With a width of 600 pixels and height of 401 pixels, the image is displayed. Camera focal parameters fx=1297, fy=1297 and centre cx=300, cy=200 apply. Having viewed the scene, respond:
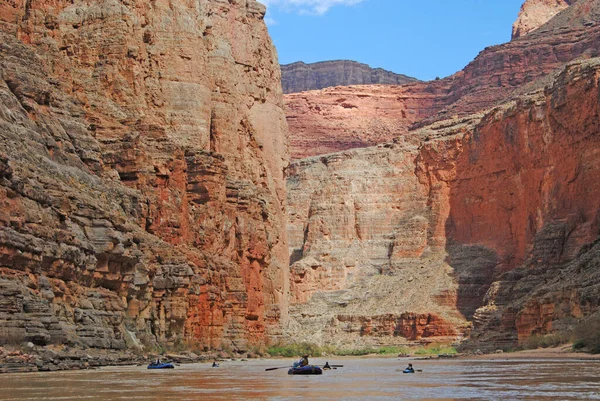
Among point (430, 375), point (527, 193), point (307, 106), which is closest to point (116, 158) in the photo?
point (430, 375)

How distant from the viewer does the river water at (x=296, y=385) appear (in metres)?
34.4

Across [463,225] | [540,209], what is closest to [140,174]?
[540,209]

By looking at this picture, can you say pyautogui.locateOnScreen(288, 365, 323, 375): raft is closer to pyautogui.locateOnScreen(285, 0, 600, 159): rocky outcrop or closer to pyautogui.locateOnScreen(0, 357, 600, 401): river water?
pyautogui.locateOnScreen(0, 357, 600, 401): river water

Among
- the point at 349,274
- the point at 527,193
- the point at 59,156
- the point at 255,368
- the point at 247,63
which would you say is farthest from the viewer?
the point at 349,274

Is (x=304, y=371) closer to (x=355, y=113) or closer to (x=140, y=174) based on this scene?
(x=140, y=174)

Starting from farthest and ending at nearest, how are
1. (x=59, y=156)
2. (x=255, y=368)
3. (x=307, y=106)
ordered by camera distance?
(x=307, y=106) → (x=255, y=368) → (x=59, y=156)

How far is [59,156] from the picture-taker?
54250 millimetres

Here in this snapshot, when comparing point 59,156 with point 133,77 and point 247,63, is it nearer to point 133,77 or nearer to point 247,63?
point 133,77

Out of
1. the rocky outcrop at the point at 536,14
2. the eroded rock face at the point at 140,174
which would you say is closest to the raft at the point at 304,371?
the eroded rock face at the point at 140,174

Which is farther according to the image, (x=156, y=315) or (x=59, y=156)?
(x=156, y=315)

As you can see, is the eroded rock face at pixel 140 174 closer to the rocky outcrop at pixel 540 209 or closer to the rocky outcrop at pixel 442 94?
the rocky outcrop at pixel 540 209

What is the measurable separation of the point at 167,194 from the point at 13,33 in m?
11.4

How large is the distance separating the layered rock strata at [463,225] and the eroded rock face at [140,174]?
20.2m

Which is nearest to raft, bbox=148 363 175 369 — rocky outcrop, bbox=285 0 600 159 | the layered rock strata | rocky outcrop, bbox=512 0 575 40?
the layered rock strata
